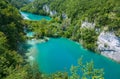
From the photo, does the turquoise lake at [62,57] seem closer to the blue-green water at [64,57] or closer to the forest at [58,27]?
the blue-green water at [64,57]

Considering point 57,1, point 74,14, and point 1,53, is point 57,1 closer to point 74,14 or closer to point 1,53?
point 74,14

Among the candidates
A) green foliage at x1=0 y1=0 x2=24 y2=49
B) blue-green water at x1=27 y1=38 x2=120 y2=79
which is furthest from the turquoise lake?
green foliage at x1=0 y1=0 x2=24 y2=49

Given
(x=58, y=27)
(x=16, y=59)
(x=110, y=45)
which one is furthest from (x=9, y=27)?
(x=58, y=27)

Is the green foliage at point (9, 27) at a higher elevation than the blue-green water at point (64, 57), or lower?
higher

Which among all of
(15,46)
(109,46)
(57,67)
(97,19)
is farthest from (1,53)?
(97,19)

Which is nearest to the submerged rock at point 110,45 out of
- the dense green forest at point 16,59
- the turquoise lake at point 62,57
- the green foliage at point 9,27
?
the turquoise lake at point 62,57
